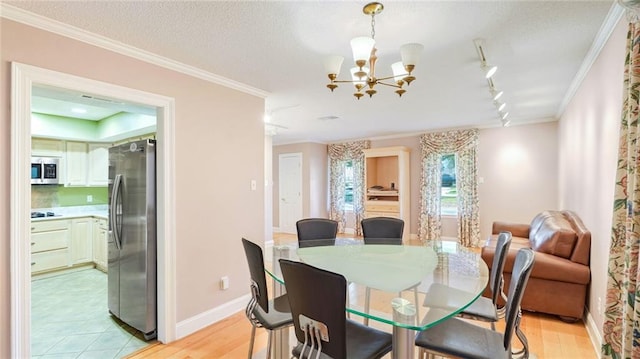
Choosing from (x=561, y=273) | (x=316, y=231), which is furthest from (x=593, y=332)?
(x=316, y=231)

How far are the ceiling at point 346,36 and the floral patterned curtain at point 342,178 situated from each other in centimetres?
376

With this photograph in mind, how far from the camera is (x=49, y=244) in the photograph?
14.0 ft

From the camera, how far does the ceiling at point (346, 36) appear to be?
1811 mm

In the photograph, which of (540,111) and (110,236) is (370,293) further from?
(540,111)

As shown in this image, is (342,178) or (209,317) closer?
(209,317)

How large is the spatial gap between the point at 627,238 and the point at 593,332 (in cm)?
186

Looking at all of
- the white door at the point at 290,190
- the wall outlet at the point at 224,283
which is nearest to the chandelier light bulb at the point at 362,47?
the wall outlet at the point at 224,283

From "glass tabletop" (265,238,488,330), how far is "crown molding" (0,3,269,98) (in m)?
1.73

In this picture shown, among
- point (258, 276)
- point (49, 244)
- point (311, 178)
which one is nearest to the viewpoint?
point (258, 276)

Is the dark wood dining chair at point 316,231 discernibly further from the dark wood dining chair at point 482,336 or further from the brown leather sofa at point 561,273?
the brown leather sofa at point 561,273

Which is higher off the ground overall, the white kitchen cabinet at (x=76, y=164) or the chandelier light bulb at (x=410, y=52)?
the chandelier light bulb at (x=410, y=52)

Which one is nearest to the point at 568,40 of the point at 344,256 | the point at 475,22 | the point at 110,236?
the point at 475,22

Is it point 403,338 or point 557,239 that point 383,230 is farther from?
point 403,338

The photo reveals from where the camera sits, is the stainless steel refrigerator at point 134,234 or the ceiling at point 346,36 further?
the stainless steel refrigerator at point 134,234
